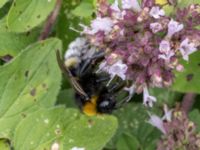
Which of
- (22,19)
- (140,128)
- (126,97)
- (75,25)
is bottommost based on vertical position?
(140,128)

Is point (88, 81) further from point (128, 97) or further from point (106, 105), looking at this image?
point (128, 97)

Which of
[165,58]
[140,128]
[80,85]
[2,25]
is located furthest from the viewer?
[140,128]

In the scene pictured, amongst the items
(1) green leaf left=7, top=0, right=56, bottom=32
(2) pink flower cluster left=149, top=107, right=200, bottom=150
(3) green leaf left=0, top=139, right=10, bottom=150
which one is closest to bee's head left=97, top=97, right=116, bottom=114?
(2) pink flower cluster left=149, top=107, right=200, bottom=150

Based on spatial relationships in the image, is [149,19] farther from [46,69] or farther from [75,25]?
[75,25]

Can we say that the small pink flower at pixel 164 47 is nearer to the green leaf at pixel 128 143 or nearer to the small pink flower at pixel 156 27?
the small pink flower at pixel 156 27

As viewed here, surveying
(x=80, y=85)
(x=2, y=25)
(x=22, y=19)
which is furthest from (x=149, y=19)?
(x=2, y=25)

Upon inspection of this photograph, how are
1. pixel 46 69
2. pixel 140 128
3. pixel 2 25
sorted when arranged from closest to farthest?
pixel 46 69 → pixel 2 25 → pixel 140 128

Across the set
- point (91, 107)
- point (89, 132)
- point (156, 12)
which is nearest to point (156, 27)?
point (156, 12)
